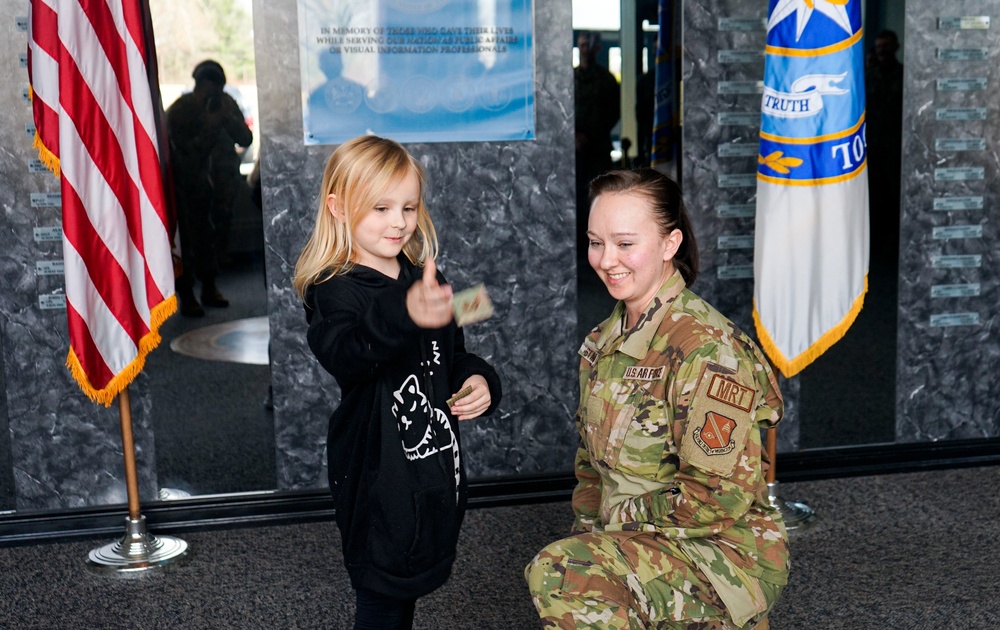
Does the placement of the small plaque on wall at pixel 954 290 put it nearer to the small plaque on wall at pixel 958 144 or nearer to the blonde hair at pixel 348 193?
the small plaque on wall at pixel 958 144

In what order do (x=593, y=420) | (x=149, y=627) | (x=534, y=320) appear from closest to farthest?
(x=593, y=420), (x=149, y=627), (x=534, y=320)

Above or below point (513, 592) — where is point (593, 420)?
above

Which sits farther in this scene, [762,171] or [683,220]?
[762,171]

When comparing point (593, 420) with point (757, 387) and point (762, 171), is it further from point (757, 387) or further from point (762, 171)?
point (762, 171)

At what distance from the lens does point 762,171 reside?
331cm

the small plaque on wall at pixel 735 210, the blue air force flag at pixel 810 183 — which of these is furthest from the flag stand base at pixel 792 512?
the small plaque on wall at pixel 735 210

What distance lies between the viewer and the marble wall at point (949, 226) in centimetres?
376

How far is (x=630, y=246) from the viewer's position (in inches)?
78.7

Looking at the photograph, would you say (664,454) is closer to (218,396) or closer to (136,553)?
(136,553)

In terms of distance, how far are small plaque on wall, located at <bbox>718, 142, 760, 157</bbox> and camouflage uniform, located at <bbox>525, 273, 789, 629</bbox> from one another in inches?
69.7

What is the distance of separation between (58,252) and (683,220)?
2.18 meters

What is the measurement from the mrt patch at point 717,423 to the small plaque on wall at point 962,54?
8.04ft

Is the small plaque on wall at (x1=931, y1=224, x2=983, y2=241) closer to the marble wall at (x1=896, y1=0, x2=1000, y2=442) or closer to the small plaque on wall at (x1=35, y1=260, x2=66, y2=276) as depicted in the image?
the marble wall at (x1=896, y1=0, x2=1000, y2=442)

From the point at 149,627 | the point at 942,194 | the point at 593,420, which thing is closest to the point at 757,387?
the point at 593,420
